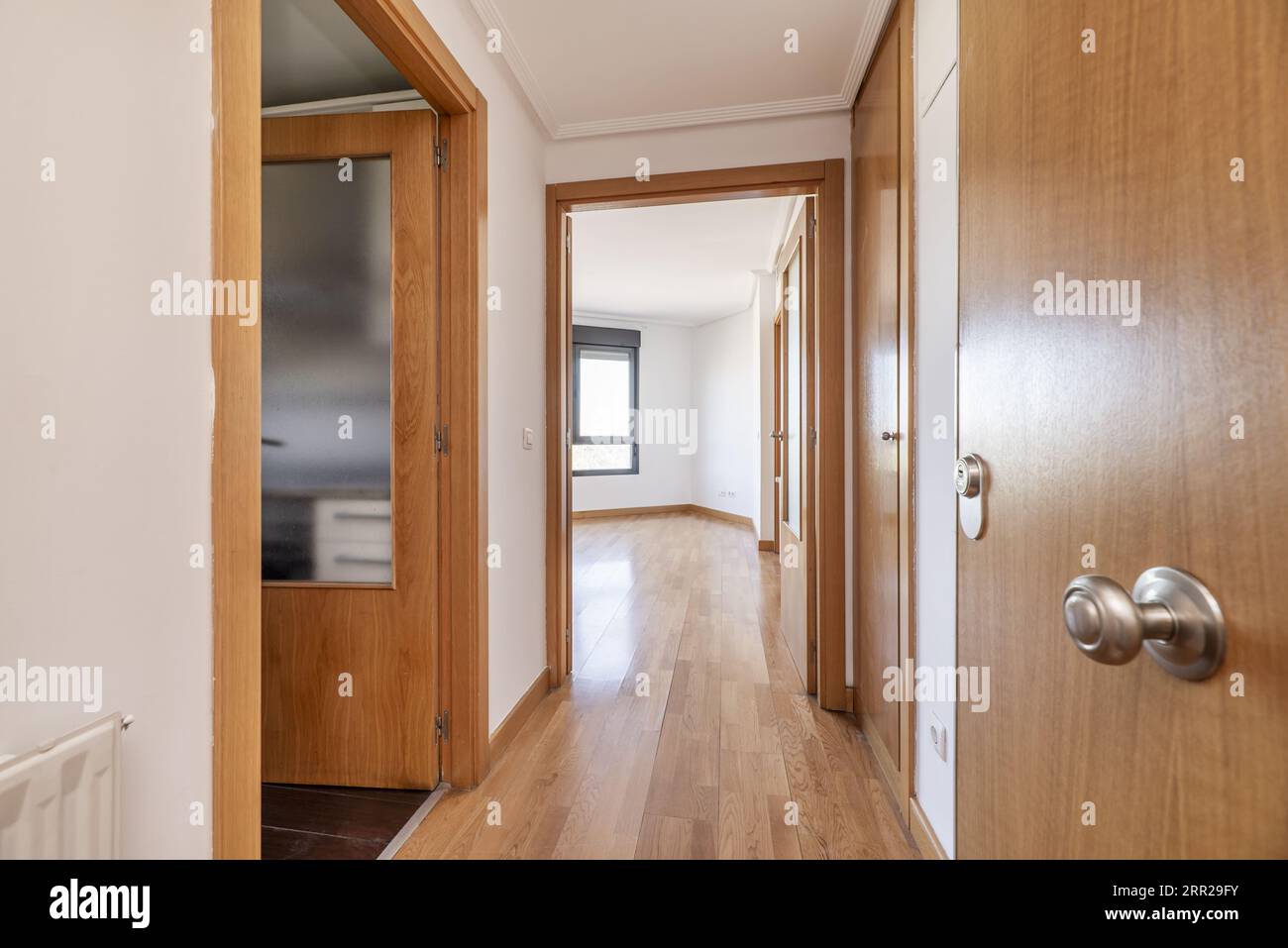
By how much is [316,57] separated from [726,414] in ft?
20.4

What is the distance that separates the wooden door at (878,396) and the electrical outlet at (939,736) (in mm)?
207

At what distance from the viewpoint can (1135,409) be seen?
0.47 meters

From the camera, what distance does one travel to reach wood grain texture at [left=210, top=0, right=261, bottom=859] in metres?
0.88

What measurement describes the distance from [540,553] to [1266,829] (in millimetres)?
2385

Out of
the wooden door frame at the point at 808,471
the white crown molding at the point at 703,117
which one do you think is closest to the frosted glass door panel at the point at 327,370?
the white crown molding at the point at 703,117

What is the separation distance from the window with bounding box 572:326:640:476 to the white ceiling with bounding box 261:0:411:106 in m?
5.39

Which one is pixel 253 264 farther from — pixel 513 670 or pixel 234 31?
pixel 513 670

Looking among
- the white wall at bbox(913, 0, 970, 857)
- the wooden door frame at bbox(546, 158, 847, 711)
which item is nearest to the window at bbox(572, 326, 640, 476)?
the wooden door frame at bbox(546, 158, 847, 711)

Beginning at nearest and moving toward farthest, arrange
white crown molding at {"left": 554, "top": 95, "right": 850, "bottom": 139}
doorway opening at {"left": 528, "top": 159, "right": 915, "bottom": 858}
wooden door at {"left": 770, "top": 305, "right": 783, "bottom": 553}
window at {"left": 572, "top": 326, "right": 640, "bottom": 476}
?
doorway opening at {"left": 528, "top": 159, "right": 915, "bottom": 858}
white crown molding at {"left": 554, "top": 95, "right": 850, "bottom": 139}
wooden door at {"left": 770, "top": 305, "right": 783, "bottom": 553}
window at {"left": 572, "top": 326, "right": 640, "bottom": 476}

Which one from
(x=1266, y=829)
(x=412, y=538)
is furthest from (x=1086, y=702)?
(x=412, y=538)

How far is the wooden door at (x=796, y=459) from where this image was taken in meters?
2.51

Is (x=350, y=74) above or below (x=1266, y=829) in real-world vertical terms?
above

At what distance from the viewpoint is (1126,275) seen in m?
0.48

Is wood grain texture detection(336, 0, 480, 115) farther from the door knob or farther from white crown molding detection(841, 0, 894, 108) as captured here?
the door knob
